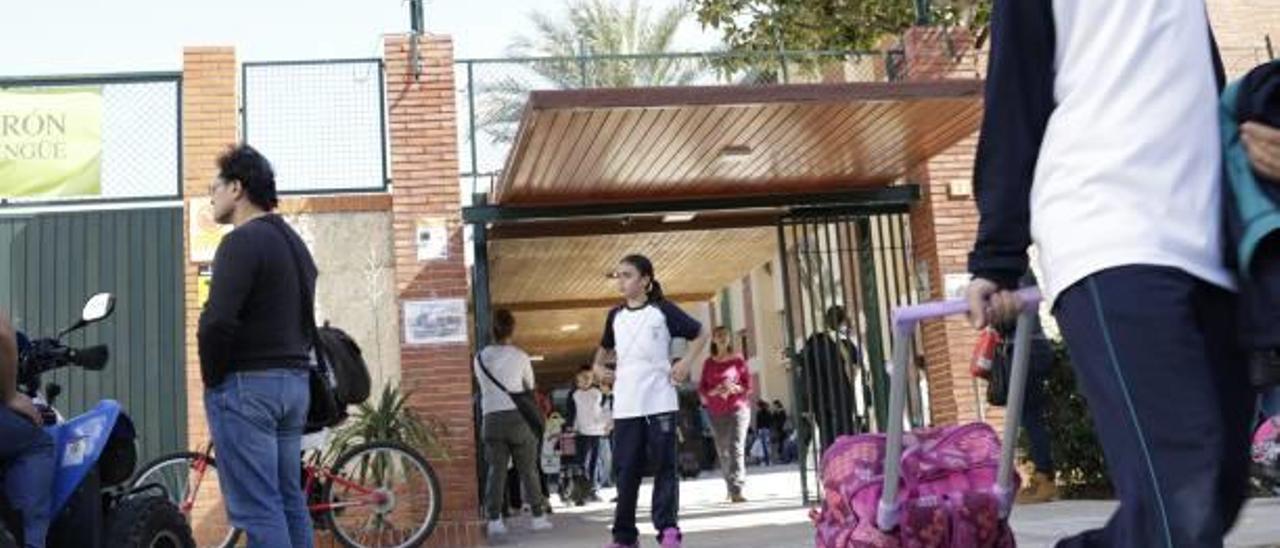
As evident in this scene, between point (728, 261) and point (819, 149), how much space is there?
261 inches

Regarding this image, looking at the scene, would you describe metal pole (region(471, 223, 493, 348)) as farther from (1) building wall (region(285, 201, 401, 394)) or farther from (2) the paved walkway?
(2) the paved walkway

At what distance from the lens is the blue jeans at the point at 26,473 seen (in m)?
4.48

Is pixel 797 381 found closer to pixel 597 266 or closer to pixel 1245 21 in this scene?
pixel 597 266

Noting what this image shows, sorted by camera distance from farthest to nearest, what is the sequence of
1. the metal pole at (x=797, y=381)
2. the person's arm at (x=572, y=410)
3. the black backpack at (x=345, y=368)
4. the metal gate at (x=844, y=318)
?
the person's arm at (x=572, y=410) → the metal gate at (x=844, y=318) → the metal pole at (x=797, y=381) → the black backpack at (x=345, y=368)

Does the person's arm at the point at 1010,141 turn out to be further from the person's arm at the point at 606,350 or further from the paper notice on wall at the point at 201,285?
the paper notice on wall at the point at 201,285

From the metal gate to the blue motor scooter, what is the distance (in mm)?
7115

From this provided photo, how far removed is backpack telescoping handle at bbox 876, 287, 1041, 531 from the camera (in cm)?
250

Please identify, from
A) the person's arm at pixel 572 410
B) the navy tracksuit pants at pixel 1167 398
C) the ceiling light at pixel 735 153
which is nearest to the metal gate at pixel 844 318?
the ceiling light at pixel 735 153

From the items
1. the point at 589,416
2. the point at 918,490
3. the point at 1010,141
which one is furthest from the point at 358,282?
the point at 1010,141

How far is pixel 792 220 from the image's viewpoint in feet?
39.1

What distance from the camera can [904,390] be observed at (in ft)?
9.08

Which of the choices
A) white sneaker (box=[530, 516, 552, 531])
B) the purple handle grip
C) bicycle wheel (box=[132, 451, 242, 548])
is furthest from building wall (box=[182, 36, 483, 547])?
the purple handle grip

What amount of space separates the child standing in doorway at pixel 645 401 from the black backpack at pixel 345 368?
130 centimetres

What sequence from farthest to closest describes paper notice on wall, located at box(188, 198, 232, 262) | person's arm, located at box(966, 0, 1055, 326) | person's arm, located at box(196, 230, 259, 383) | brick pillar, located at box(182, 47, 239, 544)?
paper notice on wall, located at box(188, 198, 232, 262)
brick pillar, located at box(182, 47, 239, 544)
person's arm, located at box(196, 230, 259, 383)
person's arm, located at box(966, 0, 1055, 326)
